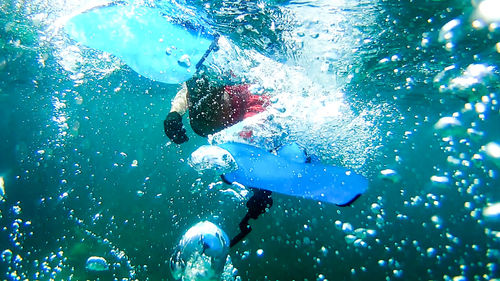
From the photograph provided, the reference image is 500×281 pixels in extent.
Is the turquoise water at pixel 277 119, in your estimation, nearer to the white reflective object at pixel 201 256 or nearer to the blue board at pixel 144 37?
the blue board at pixel 144 37

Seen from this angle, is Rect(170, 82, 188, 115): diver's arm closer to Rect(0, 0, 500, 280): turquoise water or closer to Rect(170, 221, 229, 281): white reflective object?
Rect(0, 0, 500, 280): turquoise water

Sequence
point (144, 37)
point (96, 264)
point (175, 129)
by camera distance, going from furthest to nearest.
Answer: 1. point (96, 264)
2. point (144, 37)
3. point (175, 129)

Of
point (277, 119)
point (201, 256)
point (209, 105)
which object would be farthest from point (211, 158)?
point (277, 119)

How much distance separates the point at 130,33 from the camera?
5168 mm

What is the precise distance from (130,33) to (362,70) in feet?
21.2

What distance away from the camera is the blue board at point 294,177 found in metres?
4.34

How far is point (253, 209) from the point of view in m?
4.34

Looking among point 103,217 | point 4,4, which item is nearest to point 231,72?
point 4,4

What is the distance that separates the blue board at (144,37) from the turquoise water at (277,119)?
0.59 m

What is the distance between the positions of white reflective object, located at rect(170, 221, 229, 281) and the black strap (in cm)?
36

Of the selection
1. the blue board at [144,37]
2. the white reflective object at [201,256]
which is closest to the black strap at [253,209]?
the white reflective object at [201,256]

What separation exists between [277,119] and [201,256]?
392 centimetres

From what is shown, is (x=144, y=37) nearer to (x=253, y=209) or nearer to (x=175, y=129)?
(x=175, y=129)

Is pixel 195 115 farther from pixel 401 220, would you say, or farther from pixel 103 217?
pixel 401 220
